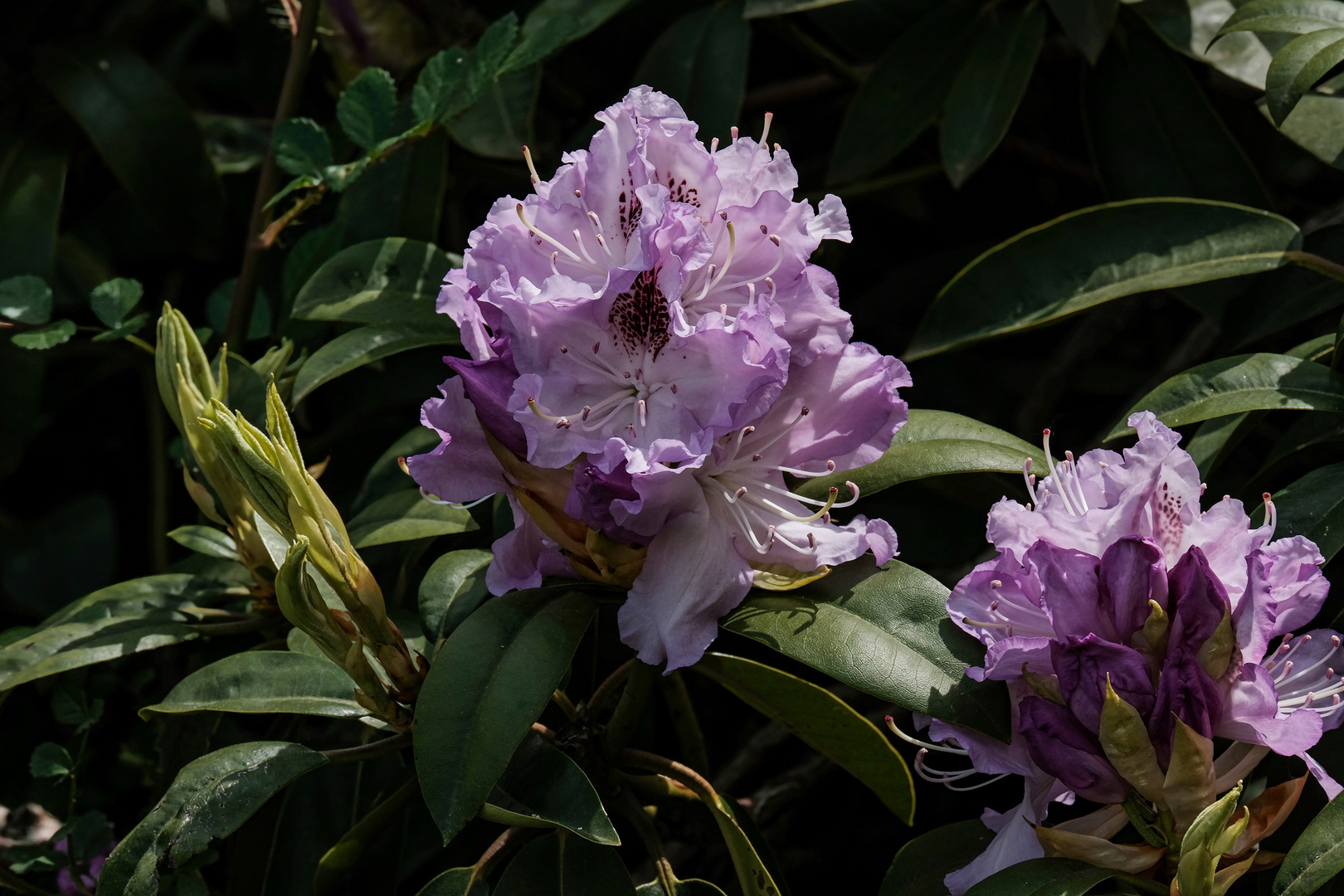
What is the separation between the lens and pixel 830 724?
0.92 metres

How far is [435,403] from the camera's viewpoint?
0.85 metres

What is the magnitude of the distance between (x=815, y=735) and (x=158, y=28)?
5.73 ft

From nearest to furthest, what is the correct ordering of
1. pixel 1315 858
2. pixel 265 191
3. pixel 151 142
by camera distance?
pixel 1315 858
pixel 265 191
pixel 151 142

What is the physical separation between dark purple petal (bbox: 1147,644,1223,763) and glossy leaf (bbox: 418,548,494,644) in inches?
20.6

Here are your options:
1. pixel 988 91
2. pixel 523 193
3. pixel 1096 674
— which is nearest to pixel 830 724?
pixel 1096 674

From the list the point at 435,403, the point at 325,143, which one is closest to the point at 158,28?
the point at 325,143

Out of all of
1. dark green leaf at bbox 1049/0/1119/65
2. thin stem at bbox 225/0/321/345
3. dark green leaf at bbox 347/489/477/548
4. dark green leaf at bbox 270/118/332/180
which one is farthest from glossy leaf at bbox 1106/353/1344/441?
thin stem at bbox 225/0/321/345

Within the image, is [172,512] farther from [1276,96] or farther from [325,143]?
[1276,96]

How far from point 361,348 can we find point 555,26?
0.42 m

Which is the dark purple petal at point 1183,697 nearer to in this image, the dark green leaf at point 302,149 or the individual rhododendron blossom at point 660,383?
the individual rhododendron blossom at point 660,383

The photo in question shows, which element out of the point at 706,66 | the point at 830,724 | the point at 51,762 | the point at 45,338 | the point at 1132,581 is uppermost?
the point at 706,66

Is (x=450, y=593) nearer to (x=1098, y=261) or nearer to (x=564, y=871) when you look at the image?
(x=564, y=871)

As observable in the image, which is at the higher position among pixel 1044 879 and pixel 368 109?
pixel 368 109

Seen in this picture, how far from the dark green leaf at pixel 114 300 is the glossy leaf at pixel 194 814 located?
0.54 m
